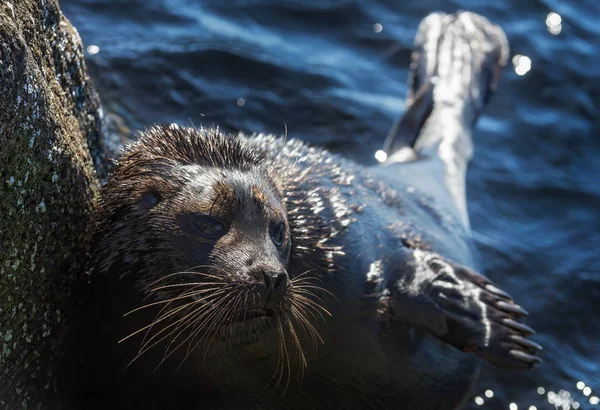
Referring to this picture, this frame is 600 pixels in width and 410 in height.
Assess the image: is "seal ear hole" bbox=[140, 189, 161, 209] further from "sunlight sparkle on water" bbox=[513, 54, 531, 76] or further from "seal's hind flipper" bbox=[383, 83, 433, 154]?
"sunlight sparkle on water" bbox=[513, 54, 531, 76]

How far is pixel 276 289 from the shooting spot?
352cm

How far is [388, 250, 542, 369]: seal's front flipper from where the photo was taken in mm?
4691

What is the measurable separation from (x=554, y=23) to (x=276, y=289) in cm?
796

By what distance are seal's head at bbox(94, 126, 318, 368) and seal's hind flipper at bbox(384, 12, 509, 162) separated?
130 inches

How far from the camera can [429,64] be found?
25.9 ft

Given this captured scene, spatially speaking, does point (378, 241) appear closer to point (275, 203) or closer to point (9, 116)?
point (275, 203)

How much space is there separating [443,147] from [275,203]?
10.9 feet

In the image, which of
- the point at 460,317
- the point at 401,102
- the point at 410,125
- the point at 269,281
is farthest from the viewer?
the point at 401,102

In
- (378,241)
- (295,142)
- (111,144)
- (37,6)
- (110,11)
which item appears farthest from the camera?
(110,11)

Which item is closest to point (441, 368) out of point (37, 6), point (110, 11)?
point (37, 6)

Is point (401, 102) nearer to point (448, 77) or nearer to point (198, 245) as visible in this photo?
point (448, 77)

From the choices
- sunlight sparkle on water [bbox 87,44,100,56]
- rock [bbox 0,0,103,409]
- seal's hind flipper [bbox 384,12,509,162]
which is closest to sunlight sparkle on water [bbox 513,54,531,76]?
seal's hind flipper [bbox 384,12,509,162]

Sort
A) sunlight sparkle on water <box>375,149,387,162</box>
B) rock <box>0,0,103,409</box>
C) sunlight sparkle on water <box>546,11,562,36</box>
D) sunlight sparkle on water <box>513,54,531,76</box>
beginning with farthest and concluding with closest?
sunlight sparkle on water <box>546,11,562,36</box>, sunlight sparkle on water <box>513,54,531,76</box>, sunlight sparkle on water <box>375,149,387,162</box>, rock <box>0,0,103,409</box>

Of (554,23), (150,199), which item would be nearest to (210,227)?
(150,199)
